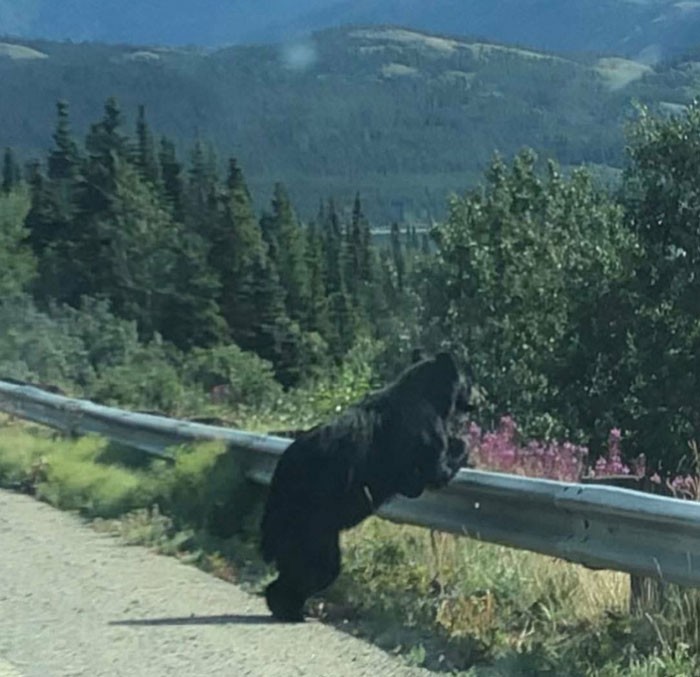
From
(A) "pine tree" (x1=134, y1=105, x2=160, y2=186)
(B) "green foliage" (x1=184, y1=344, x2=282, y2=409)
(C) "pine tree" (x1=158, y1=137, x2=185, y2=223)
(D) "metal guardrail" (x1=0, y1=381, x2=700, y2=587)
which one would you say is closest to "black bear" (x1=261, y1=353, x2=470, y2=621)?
(D) "metal guardrail" (x1=0, y1=381, x2=700, y2=587)

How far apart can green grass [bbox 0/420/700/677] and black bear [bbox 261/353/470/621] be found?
12.6 inches

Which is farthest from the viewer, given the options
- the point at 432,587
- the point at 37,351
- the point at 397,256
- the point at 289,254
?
the point at 397,256

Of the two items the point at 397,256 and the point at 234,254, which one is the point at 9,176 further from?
the point at 397,256

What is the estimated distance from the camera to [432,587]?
8281 millimetres

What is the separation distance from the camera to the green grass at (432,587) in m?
6.75

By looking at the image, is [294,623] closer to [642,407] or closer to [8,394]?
[8,394]

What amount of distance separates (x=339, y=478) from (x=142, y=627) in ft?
3.81

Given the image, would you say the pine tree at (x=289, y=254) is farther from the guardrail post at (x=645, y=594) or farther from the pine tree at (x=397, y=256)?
the guardrail post at (x=645, y=594)

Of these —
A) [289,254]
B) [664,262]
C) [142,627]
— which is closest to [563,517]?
[142,627]

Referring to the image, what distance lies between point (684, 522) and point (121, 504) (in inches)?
228

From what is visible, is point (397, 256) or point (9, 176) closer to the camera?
point (9, 176)

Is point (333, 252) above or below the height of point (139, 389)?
Answer: below

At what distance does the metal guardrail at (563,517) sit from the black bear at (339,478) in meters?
0.25

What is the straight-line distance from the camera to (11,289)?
1975 inches
